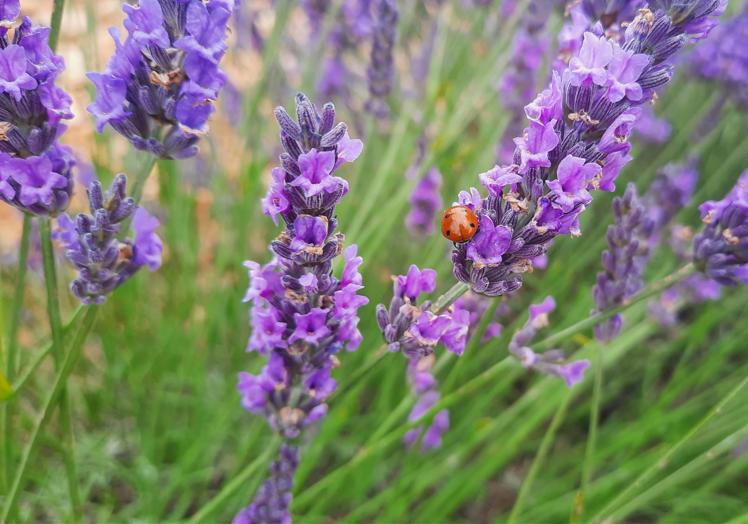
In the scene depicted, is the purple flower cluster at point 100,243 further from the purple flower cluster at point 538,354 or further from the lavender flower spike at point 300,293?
the purple flower cluster at point 538,354

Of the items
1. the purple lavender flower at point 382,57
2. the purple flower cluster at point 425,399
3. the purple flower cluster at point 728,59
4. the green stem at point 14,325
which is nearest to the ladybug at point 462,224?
the purple flower cluster at point 425,399

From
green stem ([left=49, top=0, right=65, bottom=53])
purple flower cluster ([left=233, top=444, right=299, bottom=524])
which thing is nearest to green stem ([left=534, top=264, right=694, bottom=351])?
purple flower cluster ([left=233, top=444, right=299, bottom=524])

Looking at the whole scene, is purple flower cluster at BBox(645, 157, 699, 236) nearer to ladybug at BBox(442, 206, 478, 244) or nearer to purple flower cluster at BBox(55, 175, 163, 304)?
ladybug at BBox(442, 206, 478, 244)

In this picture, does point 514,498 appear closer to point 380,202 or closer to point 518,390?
point 518,390

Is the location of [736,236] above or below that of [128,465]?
below

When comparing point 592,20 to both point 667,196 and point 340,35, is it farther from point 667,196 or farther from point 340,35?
point 340,35

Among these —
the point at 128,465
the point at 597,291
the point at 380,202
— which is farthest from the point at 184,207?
the point at 597,291
